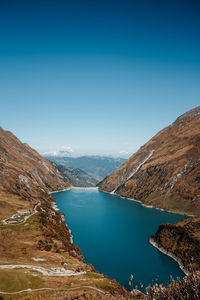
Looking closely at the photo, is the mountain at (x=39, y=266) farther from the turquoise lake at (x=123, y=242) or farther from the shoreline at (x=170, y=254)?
the shoreline at (x=170, y=254)

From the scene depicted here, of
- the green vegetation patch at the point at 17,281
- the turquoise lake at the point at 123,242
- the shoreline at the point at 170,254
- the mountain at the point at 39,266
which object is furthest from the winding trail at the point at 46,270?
the shoreline at the point at 170,254

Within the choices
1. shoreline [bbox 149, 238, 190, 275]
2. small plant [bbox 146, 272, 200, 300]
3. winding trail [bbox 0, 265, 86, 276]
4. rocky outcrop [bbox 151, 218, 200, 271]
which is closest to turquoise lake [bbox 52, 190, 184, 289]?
shoreline [bbox 149, 238, 190, 275]

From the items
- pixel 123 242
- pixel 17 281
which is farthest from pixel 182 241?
pixel 17 281

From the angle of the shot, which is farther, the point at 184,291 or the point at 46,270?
the point at 46,270

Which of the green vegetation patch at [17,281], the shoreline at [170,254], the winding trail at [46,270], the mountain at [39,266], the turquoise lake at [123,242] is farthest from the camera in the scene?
the shoreline at [170,254]

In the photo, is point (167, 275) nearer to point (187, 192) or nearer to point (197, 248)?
point (197, 248)

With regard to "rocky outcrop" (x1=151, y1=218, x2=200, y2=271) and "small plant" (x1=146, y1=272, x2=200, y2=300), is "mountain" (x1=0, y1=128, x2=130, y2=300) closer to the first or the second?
"small plant" (x1=146, y1=272, x2=200, y2=300)

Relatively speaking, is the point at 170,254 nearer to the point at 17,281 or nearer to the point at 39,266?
the point at 39,266

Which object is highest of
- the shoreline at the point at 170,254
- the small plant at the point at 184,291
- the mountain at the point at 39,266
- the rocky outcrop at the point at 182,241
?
Answer: the small plant at the point at 184,291
